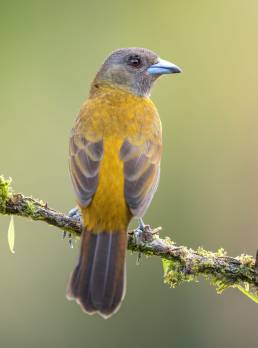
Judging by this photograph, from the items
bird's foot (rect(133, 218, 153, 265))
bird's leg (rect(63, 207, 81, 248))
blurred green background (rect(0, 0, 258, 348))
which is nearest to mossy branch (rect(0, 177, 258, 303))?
bird's foot (rect(133, 218, 153, 265))

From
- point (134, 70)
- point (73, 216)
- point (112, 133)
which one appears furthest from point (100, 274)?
point (134, 70)

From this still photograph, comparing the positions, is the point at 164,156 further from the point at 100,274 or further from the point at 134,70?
the point at 100,274

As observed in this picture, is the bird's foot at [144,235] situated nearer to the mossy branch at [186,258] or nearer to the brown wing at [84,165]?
the mossy branch at [186,258]

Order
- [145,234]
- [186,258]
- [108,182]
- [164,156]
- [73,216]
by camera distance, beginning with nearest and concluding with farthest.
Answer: [186,258] < [145,234] < [108,182] < [73,216] < [164,156]

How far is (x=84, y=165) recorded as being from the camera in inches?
265

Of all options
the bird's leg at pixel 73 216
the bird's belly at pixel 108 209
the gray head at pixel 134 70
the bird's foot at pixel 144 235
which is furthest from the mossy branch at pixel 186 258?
the gray head at pixel 134 70

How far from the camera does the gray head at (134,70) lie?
8.21 meters

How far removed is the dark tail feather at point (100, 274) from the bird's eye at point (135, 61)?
229 centimetres

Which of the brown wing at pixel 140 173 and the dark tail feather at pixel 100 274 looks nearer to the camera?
the dark tail feather at pixel 100 274

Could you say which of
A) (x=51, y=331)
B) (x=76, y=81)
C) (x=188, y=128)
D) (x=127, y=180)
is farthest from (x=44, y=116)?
(x=127, y=180)

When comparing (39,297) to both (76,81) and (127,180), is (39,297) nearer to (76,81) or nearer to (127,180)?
(76,81)

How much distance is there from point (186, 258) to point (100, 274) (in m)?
0.56

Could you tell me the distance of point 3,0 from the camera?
1366 cm

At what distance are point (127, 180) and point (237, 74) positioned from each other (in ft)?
23.0
